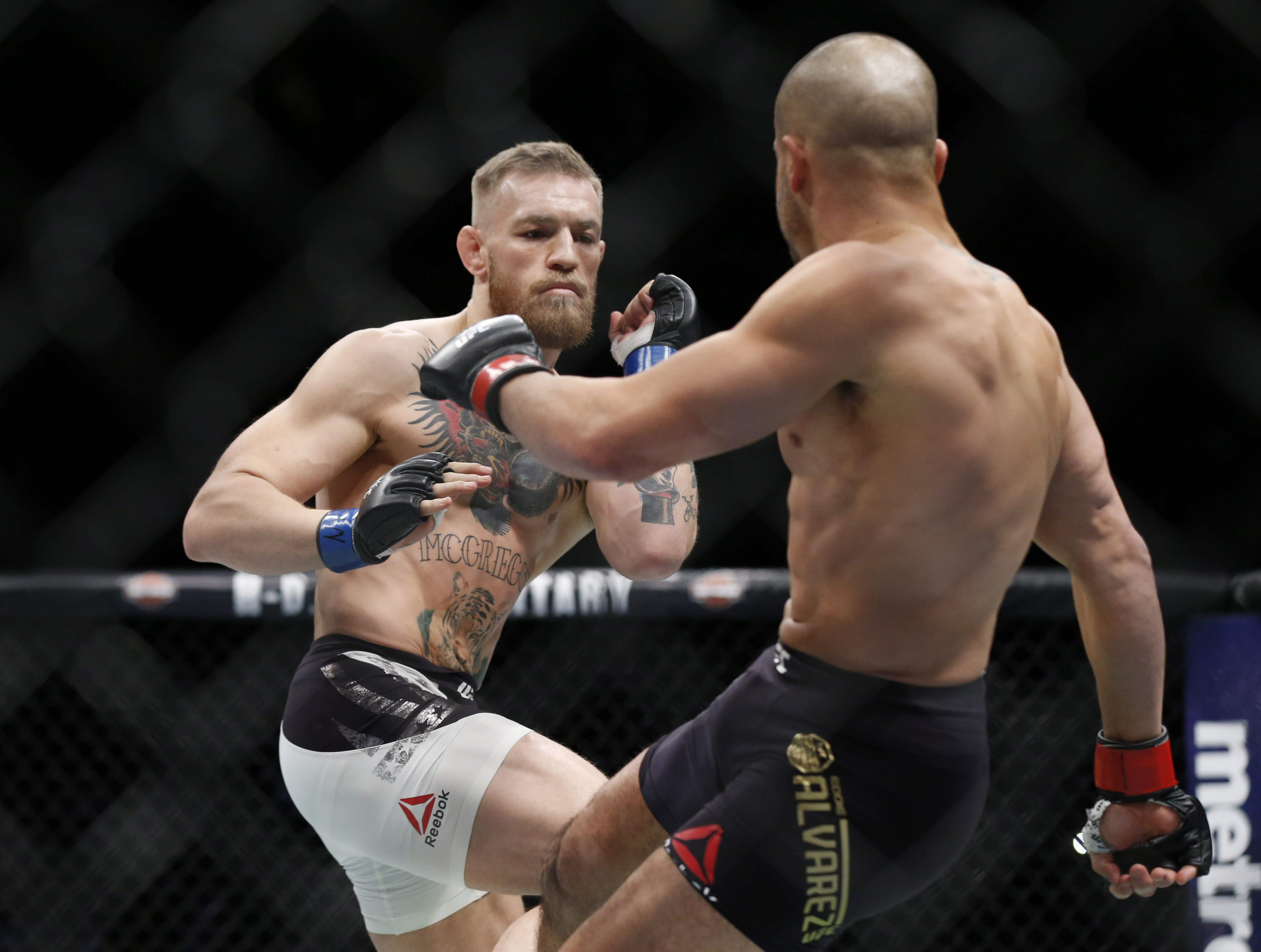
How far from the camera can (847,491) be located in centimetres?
128

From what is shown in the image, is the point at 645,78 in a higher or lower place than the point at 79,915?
higher

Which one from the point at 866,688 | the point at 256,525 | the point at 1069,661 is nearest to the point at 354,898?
the point at 256,525

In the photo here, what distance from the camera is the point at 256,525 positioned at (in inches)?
71.1

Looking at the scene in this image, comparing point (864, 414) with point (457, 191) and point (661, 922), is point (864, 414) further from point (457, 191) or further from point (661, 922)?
point (457, 191)

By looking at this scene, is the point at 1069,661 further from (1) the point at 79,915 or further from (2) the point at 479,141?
(1) the point at 79,915

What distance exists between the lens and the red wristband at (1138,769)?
159cm

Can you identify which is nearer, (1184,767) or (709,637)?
(1184,767)

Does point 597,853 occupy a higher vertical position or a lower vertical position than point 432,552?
lower

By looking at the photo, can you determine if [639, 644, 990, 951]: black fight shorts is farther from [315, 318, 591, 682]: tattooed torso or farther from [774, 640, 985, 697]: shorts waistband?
[315, 318, 591, 682]: tattooed torso

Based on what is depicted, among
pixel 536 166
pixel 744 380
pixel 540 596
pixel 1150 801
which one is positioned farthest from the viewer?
pixel 540 596

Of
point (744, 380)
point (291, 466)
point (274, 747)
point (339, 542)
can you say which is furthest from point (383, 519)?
point (274, 747)

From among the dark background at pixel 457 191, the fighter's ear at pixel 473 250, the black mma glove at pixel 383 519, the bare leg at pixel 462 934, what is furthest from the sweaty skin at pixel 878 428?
the dark background at pixel 457 191

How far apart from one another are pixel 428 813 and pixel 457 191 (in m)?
2.52

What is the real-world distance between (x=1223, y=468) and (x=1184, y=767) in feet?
3.30
